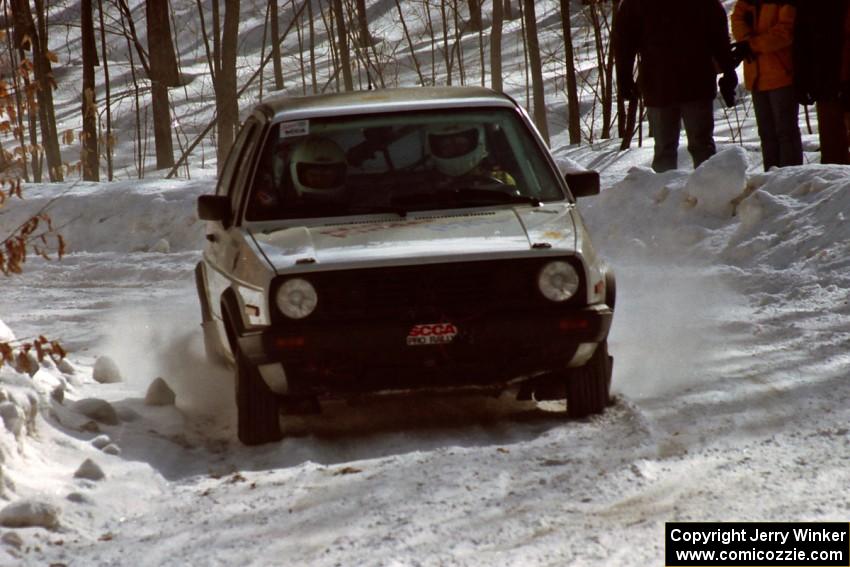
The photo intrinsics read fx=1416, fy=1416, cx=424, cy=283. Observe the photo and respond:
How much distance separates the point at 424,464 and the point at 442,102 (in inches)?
86.2

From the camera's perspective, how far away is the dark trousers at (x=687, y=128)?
487 inches

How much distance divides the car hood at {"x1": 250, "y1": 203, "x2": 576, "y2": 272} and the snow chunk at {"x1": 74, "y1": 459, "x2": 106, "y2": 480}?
42.0 inches

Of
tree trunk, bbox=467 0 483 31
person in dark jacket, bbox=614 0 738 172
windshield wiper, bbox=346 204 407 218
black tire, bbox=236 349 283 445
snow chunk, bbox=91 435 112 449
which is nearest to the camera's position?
black tire, bbox=236 349 283 445

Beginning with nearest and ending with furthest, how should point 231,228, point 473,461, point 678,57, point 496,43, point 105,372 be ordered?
1. point 473,461
2. point 231,228
3. point 105,372
4. point 678,57
5. point 496,43

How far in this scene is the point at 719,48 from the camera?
12.2m

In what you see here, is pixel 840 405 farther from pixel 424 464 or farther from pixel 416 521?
pixel 416 521

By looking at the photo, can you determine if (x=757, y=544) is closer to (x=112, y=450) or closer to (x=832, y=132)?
(x=112, y=450)

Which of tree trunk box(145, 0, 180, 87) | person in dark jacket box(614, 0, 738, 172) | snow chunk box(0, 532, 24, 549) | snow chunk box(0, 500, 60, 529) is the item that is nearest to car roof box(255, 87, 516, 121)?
snow chunk box(0, 500, 60, 529)

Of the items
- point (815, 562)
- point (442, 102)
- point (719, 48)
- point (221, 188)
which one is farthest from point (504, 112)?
point (719, 48)

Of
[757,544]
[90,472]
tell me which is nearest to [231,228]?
[90,472]

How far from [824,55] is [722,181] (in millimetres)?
1322

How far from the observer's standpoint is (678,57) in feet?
39.9

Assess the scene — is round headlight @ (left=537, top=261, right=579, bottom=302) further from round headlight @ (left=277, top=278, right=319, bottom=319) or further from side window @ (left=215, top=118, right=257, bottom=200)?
side window @ (left=215, top=118, right=257, bottom=200)

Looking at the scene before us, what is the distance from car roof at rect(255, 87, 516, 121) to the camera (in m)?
6.84
